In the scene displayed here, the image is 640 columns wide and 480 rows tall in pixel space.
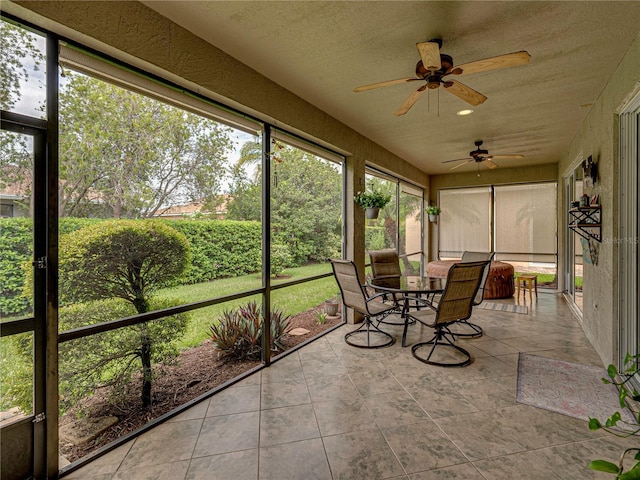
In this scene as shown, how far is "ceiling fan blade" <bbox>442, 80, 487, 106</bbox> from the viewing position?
95.3 inches

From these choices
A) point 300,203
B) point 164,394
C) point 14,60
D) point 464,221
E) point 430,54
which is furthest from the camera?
point 464,221

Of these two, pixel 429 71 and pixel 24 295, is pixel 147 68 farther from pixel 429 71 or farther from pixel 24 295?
pixel 429 71

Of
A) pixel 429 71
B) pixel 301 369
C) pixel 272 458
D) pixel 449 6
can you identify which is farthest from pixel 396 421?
pixel 449 6

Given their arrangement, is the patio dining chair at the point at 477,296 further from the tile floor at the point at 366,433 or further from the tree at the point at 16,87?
the tree at the point at 16,87

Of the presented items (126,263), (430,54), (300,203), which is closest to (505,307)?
(300,203)

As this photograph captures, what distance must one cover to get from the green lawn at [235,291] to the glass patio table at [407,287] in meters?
0.80

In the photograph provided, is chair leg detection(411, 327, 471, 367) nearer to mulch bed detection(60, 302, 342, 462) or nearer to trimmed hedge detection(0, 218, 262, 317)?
mulch bed detection(60, 302, 342, 462)

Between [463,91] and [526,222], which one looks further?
[526,222]

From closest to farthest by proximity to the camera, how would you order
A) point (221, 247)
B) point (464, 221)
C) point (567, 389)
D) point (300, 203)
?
point (567, 389), point (221, 247), point (300, 203), point (464, 221)

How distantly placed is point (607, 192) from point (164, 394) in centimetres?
424

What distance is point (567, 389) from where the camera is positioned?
266 centimetres

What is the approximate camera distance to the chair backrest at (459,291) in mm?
3082

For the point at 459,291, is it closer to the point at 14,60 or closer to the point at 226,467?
the point at 226,467

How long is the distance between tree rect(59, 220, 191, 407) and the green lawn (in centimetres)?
17
